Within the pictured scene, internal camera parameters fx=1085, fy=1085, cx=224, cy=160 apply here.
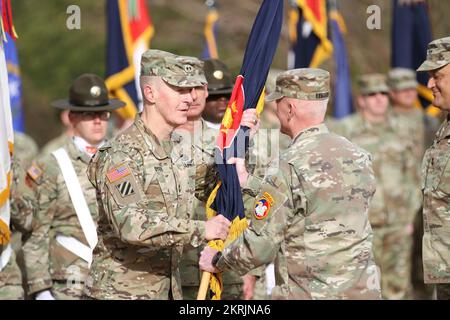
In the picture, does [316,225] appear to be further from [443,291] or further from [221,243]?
[443,291]

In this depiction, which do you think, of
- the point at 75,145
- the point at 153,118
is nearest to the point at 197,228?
the point at 153,118

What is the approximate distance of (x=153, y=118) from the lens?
299 inches

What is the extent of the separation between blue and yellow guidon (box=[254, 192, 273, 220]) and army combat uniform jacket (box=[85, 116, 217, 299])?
462 mm

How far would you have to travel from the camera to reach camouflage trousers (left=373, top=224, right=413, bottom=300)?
45.5ft

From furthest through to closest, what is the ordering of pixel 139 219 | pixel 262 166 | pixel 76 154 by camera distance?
pixel 76 154
pixel 262 166
pixel 139 219

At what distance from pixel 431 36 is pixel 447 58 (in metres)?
7.18

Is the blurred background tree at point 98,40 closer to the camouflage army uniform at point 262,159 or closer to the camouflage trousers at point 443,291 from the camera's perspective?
the camouflage army uniform at point 262,159

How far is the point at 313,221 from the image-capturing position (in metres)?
7.09

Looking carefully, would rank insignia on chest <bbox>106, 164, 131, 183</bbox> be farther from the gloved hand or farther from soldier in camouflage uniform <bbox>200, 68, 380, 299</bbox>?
the gloved hand

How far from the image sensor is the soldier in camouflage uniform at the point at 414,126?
1414cm

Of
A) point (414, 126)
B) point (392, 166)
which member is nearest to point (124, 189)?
point (392, 166)

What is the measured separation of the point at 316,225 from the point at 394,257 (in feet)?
23.2

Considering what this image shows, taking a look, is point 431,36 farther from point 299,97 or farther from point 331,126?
point 299,97

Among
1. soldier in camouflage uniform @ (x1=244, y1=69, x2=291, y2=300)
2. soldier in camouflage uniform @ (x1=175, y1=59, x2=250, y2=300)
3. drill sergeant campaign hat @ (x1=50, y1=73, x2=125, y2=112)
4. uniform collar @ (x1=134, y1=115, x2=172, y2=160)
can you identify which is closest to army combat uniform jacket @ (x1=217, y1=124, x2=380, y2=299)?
uniform collar @ (x1=134, y1=115, x2=172, y2=160)
